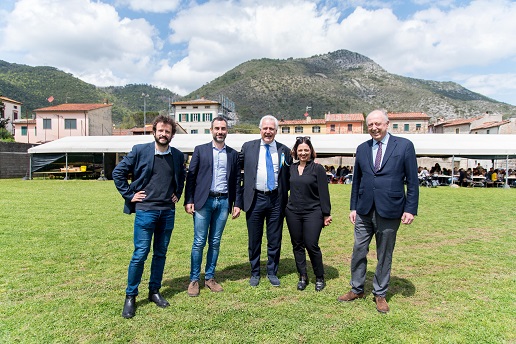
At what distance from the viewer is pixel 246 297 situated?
10.6 feet

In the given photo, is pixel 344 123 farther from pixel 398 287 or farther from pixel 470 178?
pixel 398 287

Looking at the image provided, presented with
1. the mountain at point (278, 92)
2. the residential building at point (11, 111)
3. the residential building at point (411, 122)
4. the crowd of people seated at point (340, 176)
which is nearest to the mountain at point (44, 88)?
the mountain at point (278, 92)

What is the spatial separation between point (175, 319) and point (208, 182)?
50.2 inches

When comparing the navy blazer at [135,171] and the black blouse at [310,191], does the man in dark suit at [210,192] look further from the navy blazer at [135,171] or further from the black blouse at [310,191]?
the black blouse at [310,191]

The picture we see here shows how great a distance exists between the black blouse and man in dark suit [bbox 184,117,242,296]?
64cm

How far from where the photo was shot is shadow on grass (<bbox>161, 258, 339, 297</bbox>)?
3.46 meters

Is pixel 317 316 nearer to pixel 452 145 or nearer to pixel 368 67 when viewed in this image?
pixel 452 145

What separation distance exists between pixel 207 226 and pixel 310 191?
44.5 inches

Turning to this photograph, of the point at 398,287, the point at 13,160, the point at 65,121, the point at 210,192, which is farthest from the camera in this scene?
the point at 65,121

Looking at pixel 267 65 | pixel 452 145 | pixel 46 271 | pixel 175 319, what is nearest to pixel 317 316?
pixel 175 319

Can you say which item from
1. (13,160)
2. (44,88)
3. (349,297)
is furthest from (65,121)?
(44,88)

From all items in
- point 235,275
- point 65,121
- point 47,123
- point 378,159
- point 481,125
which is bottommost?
point 235,275

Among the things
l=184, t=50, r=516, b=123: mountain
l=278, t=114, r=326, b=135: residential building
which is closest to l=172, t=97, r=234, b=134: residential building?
l=278, t=114, r=326, b=135: residential building

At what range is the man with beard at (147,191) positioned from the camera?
2.93m
